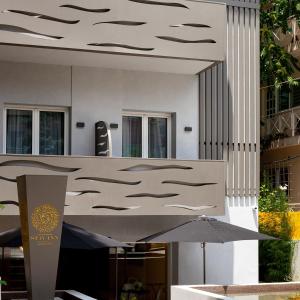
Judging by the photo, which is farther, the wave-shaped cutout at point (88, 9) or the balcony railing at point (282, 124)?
the balcony railing at point (282, 124)

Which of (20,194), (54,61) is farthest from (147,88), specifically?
(20,194)

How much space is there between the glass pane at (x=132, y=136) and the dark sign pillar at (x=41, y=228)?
689cm

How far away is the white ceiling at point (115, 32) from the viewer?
695 inches

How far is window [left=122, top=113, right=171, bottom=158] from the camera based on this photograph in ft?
67.1

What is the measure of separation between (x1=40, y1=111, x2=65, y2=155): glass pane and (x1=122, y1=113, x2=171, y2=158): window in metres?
1.60

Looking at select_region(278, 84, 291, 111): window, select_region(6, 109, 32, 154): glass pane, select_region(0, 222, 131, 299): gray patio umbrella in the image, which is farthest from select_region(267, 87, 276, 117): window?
select_region(0, 222, 131, 299): gray patio umbrella

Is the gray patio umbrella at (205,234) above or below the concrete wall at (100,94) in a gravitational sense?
below

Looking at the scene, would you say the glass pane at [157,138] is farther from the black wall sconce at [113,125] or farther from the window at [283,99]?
the window at [283,99]

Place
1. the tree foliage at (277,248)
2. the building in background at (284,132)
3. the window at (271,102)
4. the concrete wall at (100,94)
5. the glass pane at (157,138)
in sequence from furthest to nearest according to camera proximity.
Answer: the window at (271,102) < the building in background at (284,132) < the tree foliage at (277,248) < the glass pane at (157,138) < the concrete wall at (100,94)

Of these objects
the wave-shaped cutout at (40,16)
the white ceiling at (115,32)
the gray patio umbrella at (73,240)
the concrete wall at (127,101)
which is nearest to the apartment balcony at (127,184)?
the gray patio umbrella at (73,240)

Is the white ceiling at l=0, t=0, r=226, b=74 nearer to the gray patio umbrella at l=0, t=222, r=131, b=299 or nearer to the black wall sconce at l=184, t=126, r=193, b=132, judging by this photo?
the black wall sconce at l=184, t=126, r=193, b=132

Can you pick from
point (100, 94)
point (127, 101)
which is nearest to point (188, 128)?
point (127, 101)

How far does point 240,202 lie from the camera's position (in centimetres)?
2120

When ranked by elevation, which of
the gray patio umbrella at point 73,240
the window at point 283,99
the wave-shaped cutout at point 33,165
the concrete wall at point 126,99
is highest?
the window at point 283,99
